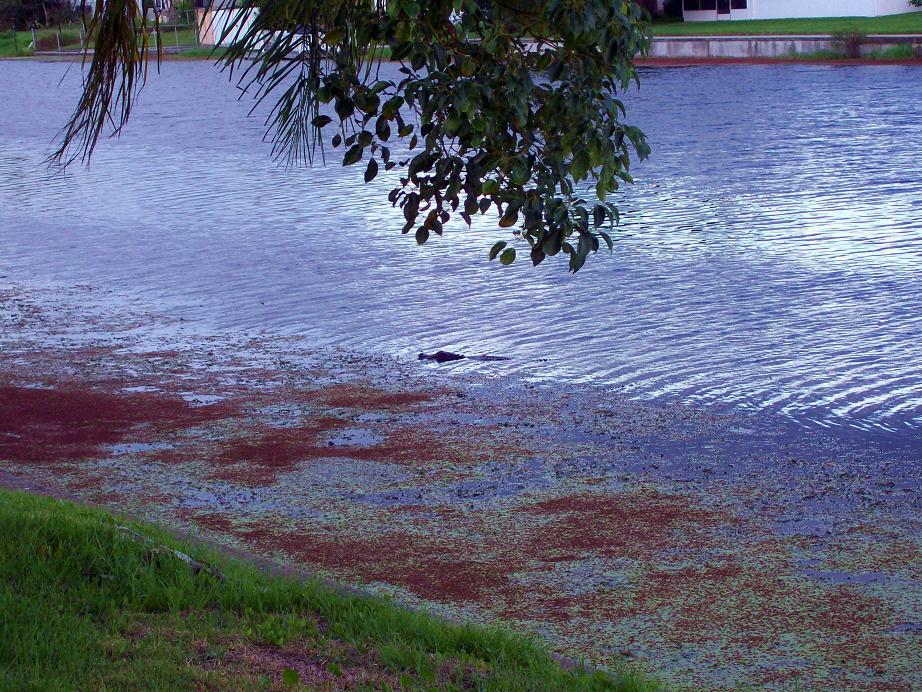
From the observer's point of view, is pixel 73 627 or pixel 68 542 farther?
pixel 68 542

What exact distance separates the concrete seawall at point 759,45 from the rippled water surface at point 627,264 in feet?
62.7

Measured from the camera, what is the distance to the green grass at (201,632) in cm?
434

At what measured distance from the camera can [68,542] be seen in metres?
5.45

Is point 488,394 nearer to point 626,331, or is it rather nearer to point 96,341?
point 626,331

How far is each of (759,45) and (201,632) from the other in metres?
52.6

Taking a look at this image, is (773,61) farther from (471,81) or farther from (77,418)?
(471,81)

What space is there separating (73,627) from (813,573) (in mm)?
3429

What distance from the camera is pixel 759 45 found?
176ft

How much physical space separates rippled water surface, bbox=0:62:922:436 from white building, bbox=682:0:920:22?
1373 inches

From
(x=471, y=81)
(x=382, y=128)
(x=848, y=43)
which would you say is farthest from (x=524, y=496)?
(x=848, y=43)

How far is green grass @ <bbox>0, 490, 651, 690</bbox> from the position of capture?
434cm

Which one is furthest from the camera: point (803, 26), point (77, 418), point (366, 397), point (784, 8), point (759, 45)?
point (784, 8)

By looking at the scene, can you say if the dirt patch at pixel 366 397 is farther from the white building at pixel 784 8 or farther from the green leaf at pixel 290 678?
the white building at pixel 784 8

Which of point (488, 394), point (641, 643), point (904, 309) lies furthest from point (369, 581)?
point (904, 309)
